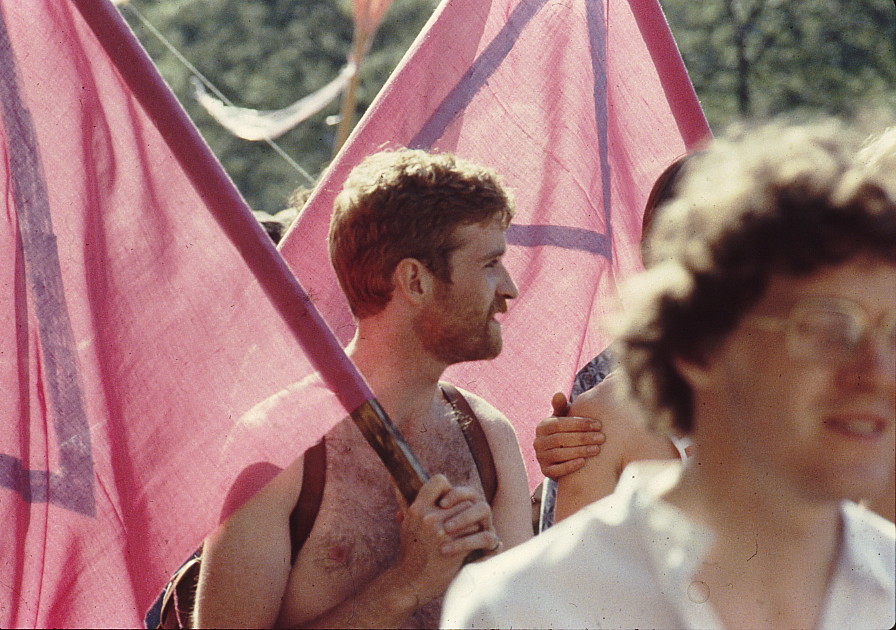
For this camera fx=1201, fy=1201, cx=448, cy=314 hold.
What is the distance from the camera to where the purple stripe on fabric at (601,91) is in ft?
10.4

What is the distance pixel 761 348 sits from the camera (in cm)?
135

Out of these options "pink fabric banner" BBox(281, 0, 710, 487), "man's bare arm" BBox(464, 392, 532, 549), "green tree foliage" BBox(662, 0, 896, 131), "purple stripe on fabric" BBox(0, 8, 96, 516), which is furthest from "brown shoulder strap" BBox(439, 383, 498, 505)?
"green tree foliage" BBox(662, 0, 896, 131)

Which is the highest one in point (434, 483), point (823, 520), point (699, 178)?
point (699, 178)

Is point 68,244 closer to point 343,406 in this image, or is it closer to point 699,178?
point 343,406

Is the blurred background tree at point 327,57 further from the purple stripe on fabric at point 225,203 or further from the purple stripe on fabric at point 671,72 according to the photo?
the purple stripe on fabric at point 225,203

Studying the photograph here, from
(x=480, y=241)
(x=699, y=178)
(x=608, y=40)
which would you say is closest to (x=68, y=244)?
(x=480, y=241)

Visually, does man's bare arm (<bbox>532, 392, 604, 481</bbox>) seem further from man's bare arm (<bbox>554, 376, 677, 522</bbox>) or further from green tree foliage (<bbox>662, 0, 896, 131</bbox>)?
green tree foliage (<bbox>662, 0, 896, 131</bbox>)

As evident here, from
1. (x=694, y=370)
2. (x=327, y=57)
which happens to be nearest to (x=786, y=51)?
(x=327, y=57)

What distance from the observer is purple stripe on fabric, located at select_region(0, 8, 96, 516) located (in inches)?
82.4

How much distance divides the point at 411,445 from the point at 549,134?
120 centimetres

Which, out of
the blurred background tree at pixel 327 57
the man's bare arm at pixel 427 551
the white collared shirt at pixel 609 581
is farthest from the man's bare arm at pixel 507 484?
the blurred background tree at pixel 327 57

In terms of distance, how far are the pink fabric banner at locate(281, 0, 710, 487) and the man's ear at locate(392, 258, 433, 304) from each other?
0.57 meters

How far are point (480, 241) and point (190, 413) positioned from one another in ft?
2.23

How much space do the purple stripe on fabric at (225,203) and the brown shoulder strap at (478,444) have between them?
0.36 meters
